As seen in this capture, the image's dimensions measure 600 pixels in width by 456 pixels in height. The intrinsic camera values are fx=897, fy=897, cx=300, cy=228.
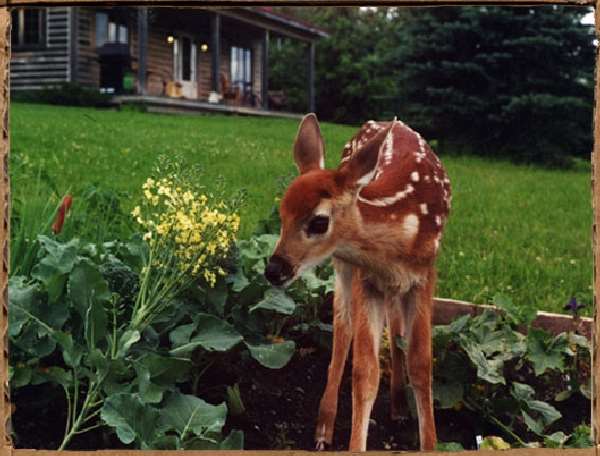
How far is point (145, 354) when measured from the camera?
Result: 1.67 m

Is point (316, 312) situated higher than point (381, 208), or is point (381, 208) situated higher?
point (381, 208)

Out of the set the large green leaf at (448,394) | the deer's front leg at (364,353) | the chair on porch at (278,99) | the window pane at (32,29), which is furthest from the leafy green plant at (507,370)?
the window pane at (32,29)

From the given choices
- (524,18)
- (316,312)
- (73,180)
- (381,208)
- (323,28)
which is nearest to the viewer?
(381,208)

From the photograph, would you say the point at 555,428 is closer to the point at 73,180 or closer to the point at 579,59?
the point at 579,59

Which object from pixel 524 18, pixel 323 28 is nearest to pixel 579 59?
pixel 524 18

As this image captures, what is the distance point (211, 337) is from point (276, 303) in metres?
0.20

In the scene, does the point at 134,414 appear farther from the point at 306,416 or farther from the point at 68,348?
the point at 306,416

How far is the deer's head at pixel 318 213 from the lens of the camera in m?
1.32

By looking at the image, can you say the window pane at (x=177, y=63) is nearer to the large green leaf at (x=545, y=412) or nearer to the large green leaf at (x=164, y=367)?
the large green leaf at (x=164, y=367)

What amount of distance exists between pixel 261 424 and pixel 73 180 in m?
1.27

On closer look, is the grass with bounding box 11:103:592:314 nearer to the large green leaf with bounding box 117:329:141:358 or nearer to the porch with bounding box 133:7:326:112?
the porch with bounding box 133:7:326:112

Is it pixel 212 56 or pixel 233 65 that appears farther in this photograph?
pixel 233 65

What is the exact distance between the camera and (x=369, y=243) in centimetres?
142

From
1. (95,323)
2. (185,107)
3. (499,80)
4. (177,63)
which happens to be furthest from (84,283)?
(177,63)
